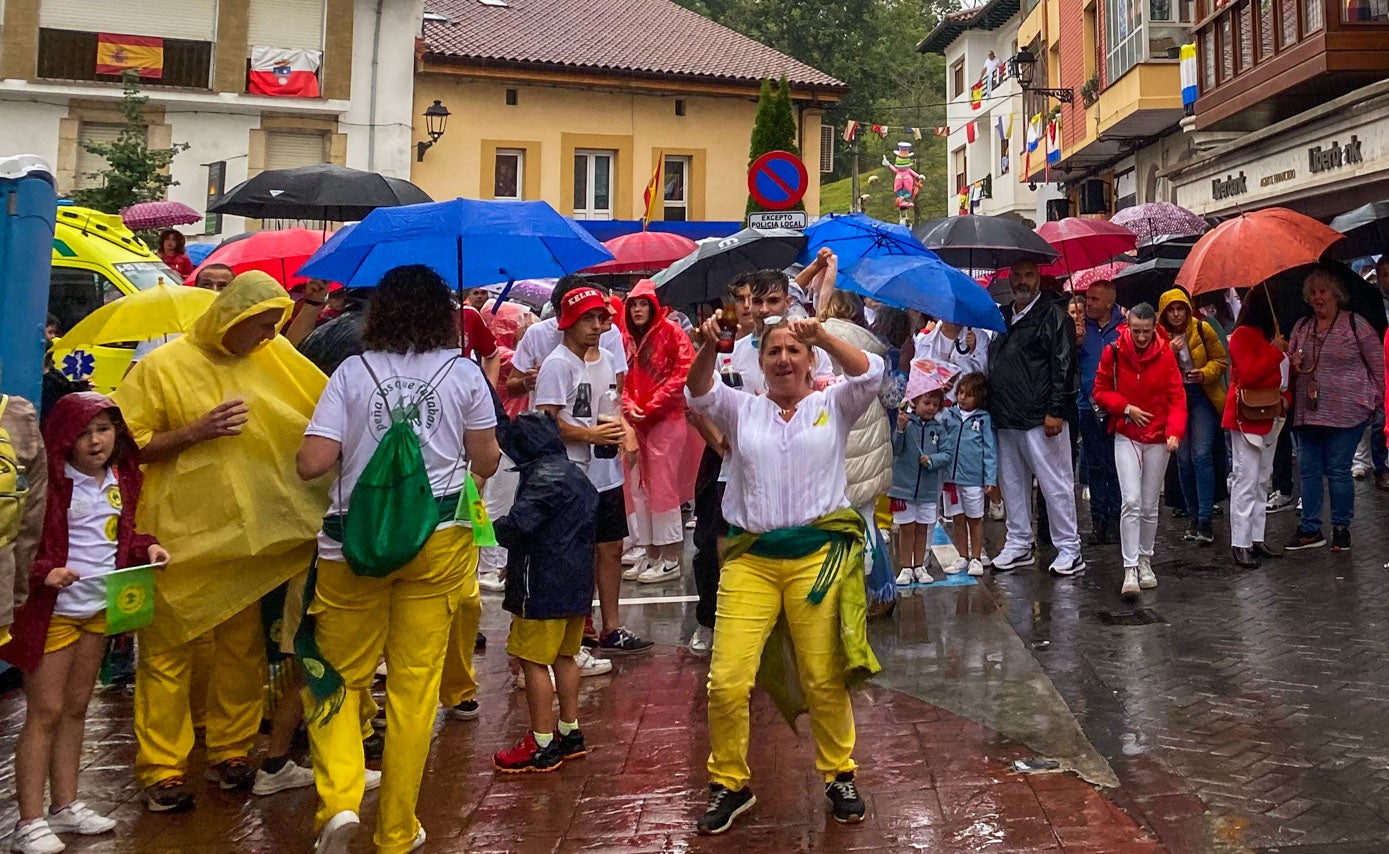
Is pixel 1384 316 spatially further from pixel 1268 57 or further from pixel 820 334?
pixel 1268 57

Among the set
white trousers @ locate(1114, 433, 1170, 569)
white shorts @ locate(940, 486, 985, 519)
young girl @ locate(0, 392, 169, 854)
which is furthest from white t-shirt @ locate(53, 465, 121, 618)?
white trousers @ locate(1114, 433, 1170, 569)

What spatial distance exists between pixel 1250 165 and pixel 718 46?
1592cm

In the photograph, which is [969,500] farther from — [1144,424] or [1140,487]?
[1144,424]

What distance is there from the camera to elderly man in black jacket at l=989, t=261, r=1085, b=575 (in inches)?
352

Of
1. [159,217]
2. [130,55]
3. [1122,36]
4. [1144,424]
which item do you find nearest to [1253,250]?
[1144,424]

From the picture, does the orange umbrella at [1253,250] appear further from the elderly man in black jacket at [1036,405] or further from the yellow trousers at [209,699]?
the yellow trousers at [209,699]

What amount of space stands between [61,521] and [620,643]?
343cm

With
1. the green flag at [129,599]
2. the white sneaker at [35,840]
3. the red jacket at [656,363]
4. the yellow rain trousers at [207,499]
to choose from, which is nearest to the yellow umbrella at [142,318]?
the yellow rain trousers at [207,499]

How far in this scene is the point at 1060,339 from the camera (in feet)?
29.3

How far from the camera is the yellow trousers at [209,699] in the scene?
5.02m

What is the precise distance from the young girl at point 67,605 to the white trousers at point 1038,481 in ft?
19.5

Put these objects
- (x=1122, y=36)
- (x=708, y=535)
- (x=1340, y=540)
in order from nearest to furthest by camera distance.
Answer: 1. (x=708, y=535)
2. (x=1340, y=540)
3. (x=1122, y=36)

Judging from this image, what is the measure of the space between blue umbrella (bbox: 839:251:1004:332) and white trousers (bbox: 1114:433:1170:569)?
1316 mm

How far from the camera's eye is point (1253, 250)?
8.59m
